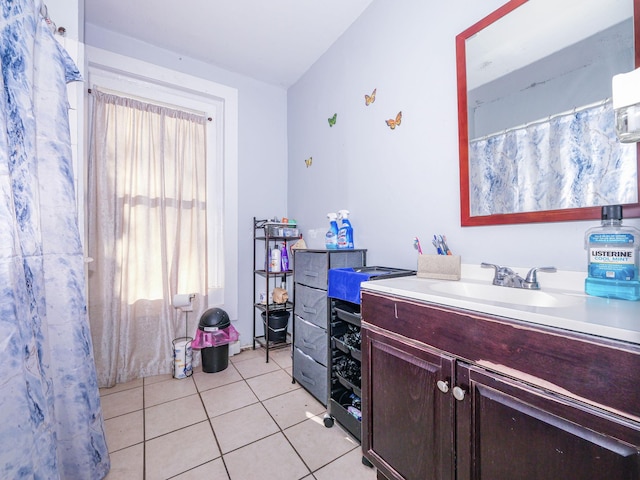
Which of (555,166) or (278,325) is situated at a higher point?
(555,166)

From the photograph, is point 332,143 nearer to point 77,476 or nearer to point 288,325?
point 288,325

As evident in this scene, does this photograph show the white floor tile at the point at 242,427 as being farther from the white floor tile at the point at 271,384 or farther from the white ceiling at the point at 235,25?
the white ceiling at the point at 235,25

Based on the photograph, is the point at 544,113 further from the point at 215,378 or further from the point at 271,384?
the point at 215,378

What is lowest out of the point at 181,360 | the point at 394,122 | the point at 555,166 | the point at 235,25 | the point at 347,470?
the point at 347,470

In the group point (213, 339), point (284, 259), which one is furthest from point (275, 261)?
point (213, 339)

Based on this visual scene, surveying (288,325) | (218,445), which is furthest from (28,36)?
(288,325)

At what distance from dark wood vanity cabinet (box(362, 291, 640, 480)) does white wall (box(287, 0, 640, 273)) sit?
0.53 metres

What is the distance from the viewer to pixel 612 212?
0.83 metres

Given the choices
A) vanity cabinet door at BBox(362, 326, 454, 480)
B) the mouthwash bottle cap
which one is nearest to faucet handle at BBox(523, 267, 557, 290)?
the mouthwash bottle cap

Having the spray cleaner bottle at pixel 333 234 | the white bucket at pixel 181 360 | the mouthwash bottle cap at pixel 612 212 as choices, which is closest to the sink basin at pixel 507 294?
the mouthwash bottle cap at pixel 612 212

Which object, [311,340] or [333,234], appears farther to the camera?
[333,234]

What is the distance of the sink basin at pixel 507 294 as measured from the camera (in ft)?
2.84

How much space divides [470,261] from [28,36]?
200cm

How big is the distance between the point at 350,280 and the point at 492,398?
2.62 ft
